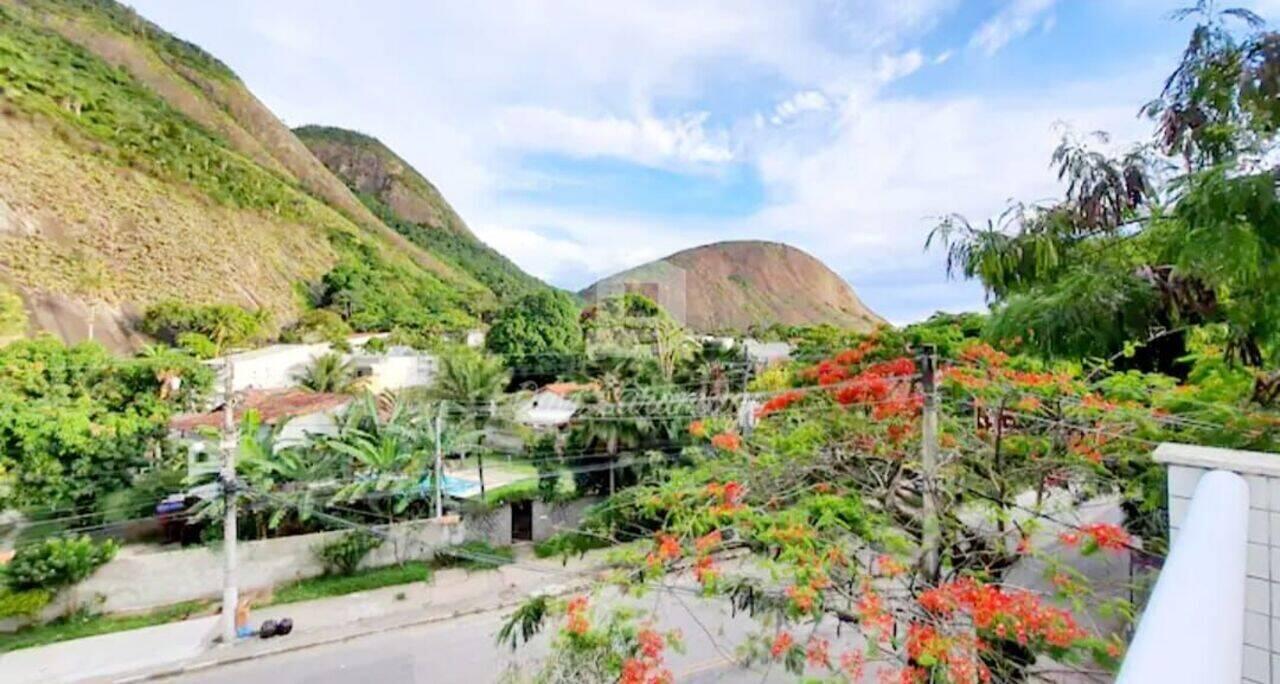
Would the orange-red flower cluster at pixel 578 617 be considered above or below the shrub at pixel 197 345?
below

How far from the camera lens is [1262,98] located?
183cm

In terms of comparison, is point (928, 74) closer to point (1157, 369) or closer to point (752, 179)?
point (1157, 369)

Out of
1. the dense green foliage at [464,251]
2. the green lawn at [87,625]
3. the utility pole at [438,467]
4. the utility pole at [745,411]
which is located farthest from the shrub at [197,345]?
the dense green foliage at [464,251]

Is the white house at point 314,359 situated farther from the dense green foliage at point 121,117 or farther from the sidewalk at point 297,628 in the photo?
the dense green foliage at point 121,117

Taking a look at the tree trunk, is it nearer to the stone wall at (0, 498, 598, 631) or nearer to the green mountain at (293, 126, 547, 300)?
the stone wall at (0, 498, 598, 631)

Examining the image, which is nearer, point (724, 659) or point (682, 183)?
point (724, 659)

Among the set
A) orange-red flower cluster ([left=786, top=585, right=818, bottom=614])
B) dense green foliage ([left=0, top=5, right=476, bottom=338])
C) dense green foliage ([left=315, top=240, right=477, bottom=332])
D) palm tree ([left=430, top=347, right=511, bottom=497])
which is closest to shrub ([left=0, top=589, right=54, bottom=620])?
palm tree ([left=430, top=347, right=511, bottom=497])

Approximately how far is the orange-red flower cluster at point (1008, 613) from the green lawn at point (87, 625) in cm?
863

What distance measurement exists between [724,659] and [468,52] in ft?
39.9

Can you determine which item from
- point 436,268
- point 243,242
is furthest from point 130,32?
point 436,268

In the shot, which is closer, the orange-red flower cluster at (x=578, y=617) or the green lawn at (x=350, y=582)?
the orange-red flower cluster at (x=578, y=617)

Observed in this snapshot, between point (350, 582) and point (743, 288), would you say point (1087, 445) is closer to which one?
point (350, 582)

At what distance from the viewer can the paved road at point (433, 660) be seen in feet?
19.2

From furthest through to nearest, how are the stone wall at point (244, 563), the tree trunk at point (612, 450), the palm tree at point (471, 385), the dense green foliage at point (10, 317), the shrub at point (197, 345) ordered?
1. the shrub at point (197, 345)
2. the dense green foliage at point (10, 317)
3. the palm tree at point (471, 385)
4. the tree trunk at point (612, 450)
5. the stone wall at point (244, 563)
